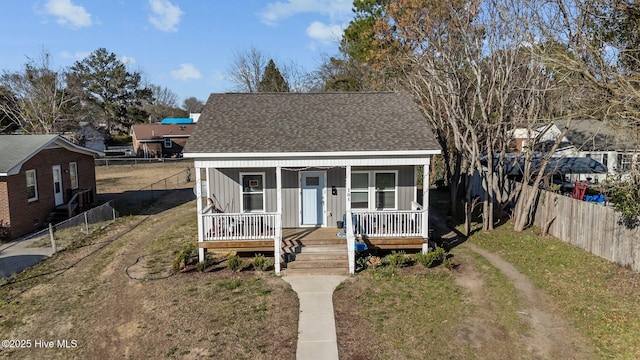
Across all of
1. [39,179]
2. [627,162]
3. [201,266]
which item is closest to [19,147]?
[39,179]

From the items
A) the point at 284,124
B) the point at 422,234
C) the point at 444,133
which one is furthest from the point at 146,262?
the point at 444,133

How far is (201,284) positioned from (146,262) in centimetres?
319

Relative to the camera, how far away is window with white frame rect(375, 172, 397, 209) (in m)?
14.9

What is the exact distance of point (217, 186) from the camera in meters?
14.8

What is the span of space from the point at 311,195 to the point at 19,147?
45.4 ft

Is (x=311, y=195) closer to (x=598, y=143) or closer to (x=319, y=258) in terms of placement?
(x=319, y=258)

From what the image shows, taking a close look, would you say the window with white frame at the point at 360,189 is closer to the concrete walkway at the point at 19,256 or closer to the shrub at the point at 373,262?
the shrub at the point at 373,262

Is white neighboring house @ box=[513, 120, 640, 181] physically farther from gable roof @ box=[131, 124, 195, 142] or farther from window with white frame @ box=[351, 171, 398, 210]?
gable roof @ box=[131, 124, 195, 142]

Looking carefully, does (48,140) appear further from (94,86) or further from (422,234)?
(94,86)

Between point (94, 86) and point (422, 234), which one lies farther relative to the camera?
point (94, 86)

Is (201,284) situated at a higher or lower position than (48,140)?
lower

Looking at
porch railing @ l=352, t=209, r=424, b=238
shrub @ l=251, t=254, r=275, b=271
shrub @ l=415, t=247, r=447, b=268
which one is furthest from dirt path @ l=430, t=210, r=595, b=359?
shrub @ l=251, t=254, r=275, b=271

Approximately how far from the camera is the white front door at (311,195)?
14.9 m

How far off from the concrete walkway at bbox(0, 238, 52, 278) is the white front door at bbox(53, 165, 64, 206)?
4918mm
